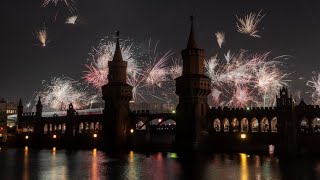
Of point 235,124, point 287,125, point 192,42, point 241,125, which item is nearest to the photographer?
point 287,125

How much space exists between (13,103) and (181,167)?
162 metres

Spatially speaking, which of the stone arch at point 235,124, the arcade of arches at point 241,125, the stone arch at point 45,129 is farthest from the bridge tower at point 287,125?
the stone arch at point 45,129

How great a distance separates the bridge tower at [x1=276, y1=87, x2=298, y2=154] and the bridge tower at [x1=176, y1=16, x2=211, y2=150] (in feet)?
47.4

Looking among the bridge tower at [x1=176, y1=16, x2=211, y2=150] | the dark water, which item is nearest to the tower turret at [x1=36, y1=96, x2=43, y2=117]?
the bridge tower at [x1=176, y1=16, x2=211, y2=150]

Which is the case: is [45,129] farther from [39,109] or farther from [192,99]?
[192,99]

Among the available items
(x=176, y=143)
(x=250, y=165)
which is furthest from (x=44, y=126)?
(x=250, y=165)

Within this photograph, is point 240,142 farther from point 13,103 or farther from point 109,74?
point 13,103

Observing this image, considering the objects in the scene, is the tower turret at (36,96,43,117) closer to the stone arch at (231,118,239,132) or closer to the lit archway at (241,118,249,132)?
the lit archway at (241,118,249,132)

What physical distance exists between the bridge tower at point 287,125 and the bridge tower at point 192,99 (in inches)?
568

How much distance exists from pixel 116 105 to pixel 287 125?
38.1m

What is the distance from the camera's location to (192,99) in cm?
7800

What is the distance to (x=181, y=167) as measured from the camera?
49.2 m

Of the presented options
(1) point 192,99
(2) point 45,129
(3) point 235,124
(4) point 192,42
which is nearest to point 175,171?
(1) point 192,99

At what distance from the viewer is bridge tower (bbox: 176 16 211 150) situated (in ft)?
253
